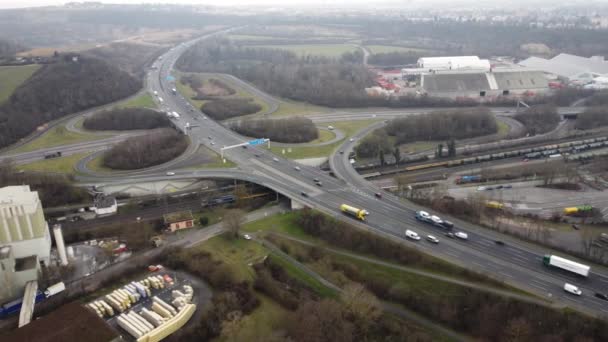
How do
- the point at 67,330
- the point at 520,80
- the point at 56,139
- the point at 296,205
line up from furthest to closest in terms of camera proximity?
the point at 520,80
the point at 56,139
the point at 296,205
the point at 67,330

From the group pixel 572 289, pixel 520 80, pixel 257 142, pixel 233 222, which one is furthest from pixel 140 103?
pixel 520 80

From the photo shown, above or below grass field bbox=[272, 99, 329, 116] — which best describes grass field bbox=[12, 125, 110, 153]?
below

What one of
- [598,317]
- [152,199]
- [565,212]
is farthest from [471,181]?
[152,199]

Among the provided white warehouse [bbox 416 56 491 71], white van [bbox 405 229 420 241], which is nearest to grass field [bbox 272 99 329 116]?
white warehouse [bbox 416 56 491 71]

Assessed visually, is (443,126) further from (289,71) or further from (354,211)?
(289,71)

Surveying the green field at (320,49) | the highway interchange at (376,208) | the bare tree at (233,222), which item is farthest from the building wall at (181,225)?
the green field at (320,49)

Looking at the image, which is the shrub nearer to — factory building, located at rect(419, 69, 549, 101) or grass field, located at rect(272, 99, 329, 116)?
grass field, located at rect(272, 99, 329, 116)
